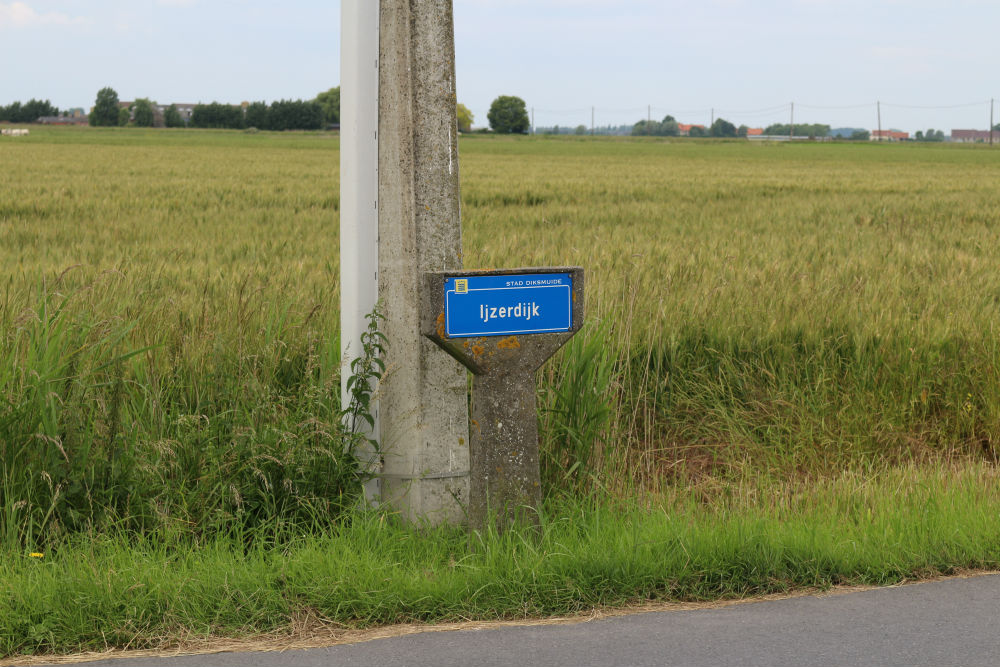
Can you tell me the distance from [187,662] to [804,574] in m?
2.41

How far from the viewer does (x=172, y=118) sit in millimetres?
152250

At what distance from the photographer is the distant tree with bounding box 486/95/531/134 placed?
16938cm

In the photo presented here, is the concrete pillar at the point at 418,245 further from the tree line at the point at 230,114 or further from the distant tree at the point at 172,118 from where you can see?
the distant tree at the point at 172,118

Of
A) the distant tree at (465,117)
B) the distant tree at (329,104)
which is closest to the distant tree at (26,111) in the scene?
the distant tree at (329,104)

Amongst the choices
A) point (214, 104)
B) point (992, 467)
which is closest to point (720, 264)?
point (992, 467)

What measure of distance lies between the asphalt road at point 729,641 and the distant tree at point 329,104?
463 feet

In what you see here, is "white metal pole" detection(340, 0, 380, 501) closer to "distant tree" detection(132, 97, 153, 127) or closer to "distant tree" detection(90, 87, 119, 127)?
"distant tree" detection(132, 97, 153, 127)

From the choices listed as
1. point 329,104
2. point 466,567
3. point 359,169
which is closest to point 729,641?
point 466,567

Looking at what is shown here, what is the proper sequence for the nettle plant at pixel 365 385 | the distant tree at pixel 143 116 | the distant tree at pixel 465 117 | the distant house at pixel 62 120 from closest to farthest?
1. the nettle plant at pixel 365 385
2. the distant tree at pixel 143 116
3. the distant house at pixel 62 120
4. the distant tree at pixel 465 117

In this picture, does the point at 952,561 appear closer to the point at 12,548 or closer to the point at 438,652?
the point at 438,652

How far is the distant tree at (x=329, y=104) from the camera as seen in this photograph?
14656cm

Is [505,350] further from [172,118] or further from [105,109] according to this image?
[105,109]

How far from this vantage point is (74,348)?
5.24m

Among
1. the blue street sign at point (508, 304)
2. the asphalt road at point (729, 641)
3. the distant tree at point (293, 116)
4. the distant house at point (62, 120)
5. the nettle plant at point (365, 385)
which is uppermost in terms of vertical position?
the distant house at point (62, 120)
